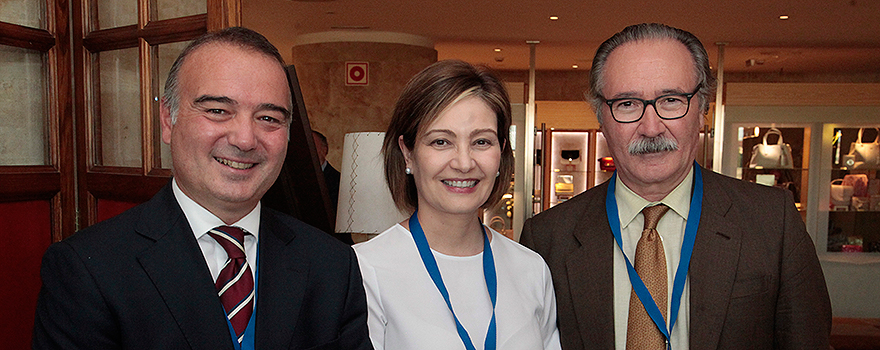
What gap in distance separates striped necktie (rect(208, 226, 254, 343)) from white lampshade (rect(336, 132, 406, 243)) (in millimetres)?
1179

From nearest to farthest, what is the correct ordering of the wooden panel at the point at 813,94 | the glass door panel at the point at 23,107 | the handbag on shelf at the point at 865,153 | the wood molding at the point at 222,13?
the wood molding at the point at 222,13 → the glass door panel at the point at 23,107 → the handbag on shelf at the point at 865,153 → the wooden panel at the point at 813,94

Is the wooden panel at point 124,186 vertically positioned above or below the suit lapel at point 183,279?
above

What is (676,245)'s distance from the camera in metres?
1.91

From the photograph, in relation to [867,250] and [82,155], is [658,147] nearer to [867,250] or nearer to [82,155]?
[82,155]

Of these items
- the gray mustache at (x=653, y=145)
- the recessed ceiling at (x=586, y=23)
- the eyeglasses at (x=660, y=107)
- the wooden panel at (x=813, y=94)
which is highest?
the recessed ceiling at (x=586, y=23)

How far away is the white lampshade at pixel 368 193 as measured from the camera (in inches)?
103

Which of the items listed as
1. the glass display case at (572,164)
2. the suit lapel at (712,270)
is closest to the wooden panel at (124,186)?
the suit lapel at (712,270)

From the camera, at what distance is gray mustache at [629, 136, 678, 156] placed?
1.84 m

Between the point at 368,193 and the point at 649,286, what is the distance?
4.17ft

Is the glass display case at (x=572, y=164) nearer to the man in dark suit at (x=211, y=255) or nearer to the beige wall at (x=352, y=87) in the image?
the beige wall at (x=352, y=87)

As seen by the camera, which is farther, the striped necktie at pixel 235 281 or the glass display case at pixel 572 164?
the glass display case at pixel 572 164

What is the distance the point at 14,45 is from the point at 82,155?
20.1 inches

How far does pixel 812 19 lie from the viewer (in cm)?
654

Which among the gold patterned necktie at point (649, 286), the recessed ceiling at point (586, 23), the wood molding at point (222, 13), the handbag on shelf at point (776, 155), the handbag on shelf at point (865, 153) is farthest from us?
the handbag on shelf at point (776, 155)
